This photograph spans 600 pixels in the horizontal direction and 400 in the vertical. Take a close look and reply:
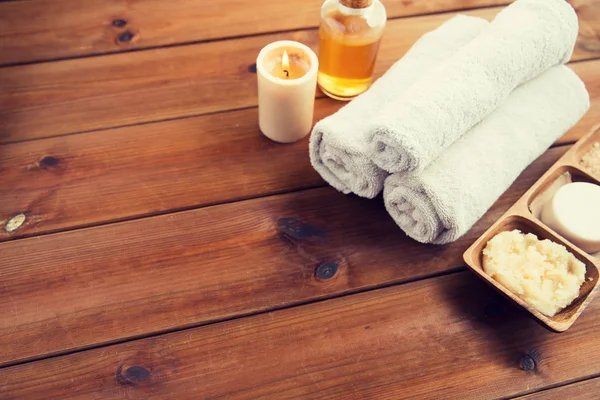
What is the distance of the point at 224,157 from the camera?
Answer: 0.72 metres

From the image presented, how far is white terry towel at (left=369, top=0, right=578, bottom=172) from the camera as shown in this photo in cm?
56

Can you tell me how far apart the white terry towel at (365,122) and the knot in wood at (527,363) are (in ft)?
0.78

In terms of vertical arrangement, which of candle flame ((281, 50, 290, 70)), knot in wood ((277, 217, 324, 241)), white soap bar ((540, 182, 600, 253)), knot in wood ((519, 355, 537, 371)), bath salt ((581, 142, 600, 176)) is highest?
candle flame ((281, 50, 290, 70))

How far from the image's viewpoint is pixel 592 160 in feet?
2.18

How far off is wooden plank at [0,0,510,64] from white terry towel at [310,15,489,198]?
0.20 metres

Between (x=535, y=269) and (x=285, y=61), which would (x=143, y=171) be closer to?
(x=285, y=61)

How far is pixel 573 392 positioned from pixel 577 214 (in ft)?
0.62

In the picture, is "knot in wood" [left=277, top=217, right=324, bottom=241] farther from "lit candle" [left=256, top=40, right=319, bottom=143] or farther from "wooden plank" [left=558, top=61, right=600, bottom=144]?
"wooden plank" [left=558, top=61, right=600, bottom=144]

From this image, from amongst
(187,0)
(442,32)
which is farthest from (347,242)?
(187,0)

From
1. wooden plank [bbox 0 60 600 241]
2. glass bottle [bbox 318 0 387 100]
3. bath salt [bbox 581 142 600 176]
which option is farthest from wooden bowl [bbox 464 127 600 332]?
glass bottle [bbox 318 0 387 100]

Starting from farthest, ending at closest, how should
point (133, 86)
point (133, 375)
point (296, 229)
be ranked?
1. point (133, 86)
2. point (296, 229)
3. point (133, 375)

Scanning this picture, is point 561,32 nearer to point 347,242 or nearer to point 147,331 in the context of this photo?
point 347,242

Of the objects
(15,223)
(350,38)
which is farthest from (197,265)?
(350,38)

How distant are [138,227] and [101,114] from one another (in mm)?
193
